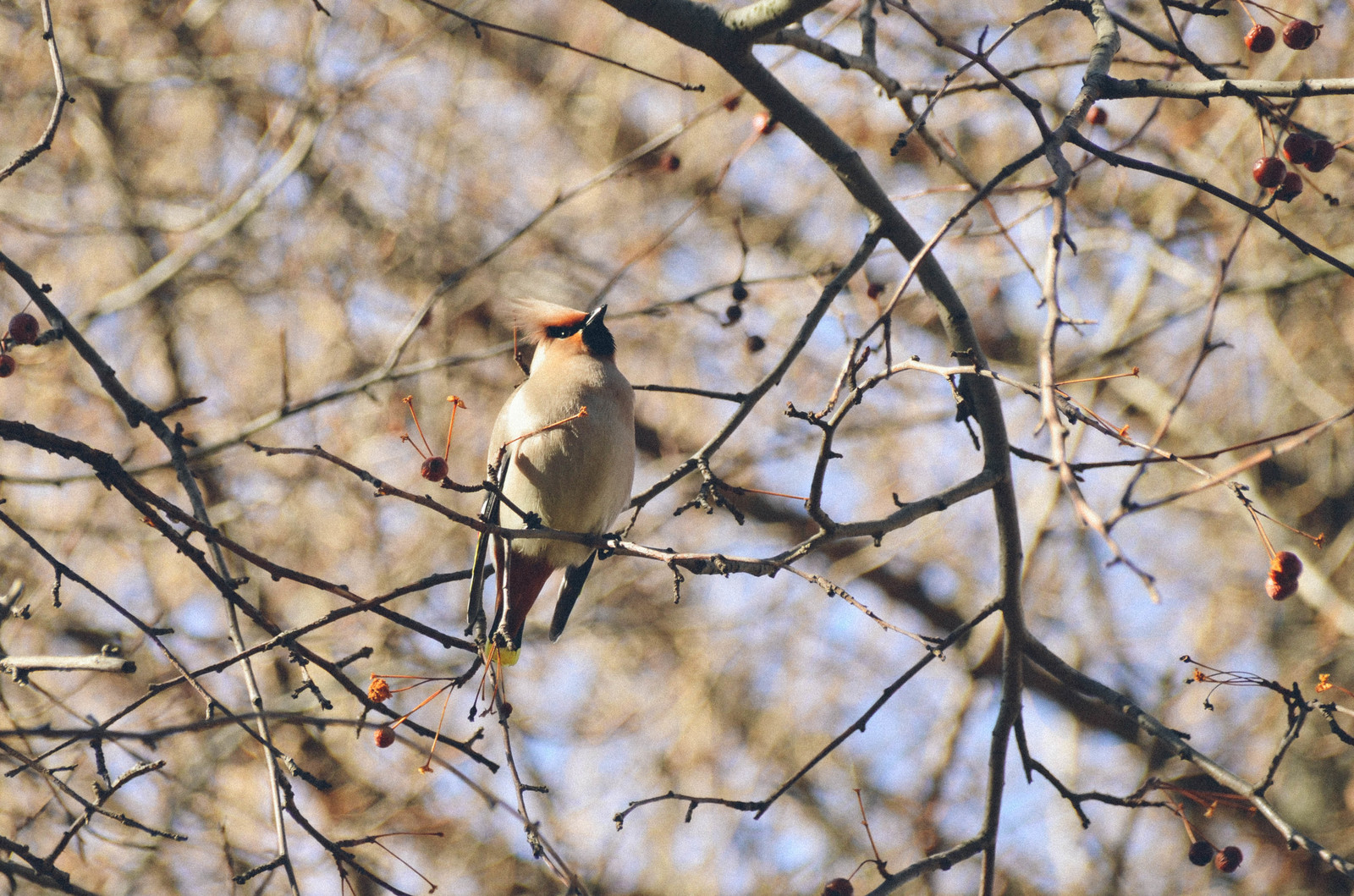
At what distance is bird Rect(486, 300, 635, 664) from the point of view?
11.2 feet

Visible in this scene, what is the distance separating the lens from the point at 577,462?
11.2 feet

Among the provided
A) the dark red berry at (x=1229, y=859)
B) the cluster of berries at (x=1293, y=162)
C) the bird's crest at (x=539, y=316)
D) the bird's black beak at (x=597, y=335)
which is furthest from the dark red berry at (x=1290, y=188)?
the bird's crest at (x=539, y=316)

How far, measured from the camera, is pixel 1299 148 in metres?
2.62

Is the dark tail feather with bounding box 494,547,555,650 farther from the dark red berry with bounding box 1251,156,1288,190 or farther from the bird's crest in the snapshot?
the dark red berry with bounding box 1251,156,1288,190

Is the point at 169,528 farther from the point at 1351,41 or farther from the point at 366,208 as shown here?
the point at 1351,41

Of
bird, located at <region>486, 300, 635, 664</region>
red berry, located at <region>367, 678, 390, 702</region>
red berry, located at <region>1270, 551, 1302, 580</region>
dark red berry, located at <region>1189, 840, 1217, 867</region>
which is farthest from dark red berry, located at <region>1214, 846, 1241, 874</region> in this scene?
red berry, located at <region>367, 678, 390, 702</region>

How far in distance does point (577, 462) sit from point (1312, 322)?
593 centimetres

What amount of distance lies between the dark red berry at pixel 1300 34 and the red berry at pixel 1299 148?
21 centimetres

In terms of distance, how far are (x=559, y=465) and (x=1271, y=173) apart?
200 cm

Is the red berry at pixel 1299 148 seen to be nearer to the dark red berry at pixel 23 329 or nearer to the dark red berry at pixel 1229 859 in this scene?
the dark red berry at pixel 23 329

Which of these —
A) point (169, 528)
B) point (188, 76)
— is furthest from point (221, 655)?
point (169, 528)

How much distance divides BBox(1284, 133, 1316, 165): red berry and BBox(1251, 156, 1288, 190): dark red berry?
28 mm

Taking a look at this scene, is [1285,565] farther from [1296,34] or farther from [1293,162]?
[1296,34]

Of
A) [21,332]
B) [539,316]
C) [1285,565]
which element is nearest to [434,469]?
[21,332]
